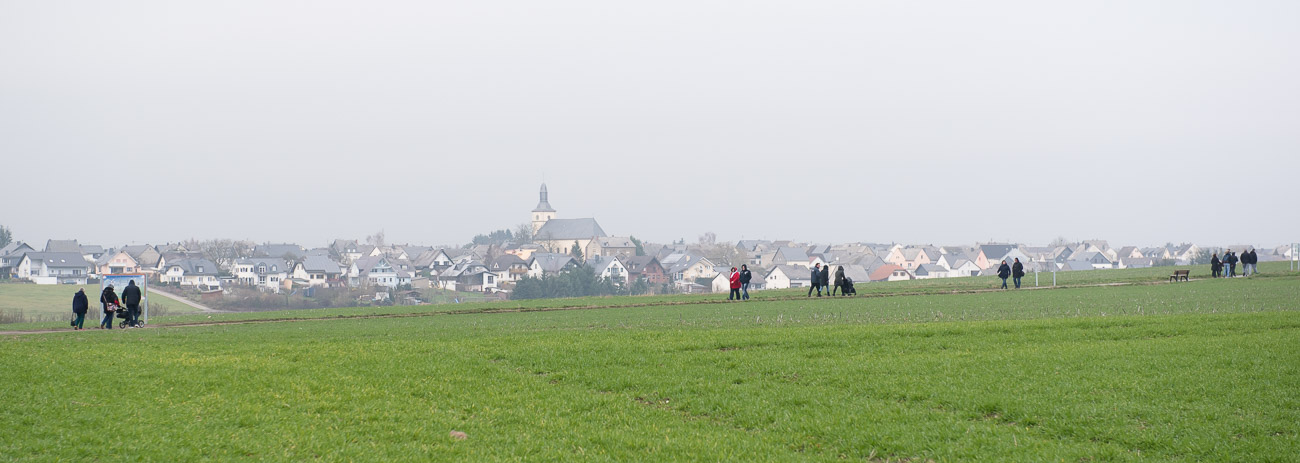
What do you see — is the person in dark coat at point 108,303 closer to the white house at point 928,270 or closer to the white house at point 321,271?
the white house at point 321,271

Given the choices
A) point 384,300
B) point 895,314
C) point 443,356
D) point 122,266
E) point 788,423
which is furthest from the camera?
point 122,266

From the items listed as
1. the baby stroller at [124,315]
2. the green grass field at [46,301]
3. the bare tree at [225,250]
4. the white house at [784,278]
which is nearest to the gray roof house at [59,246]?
the bare tree at [225,250]

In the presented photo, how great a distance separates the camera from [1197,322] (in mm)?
23891

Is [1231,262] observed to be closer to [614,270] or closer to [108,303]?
[108,303]

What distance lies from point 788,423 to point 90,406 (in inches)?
419

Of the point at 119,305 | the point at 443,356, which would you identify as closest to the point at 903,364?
the point at 443,356

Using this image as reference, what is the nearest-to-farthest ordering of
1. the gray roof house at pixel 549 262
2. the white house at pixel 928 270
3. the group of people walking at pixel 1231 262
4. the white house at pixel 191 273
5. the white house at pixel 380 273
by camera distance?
the group of people walking at pixel 1231 262 < the white house at pixel 191 273 < the white house at pixel 380 273 < the gray roof house at pixel 549 262 < the white house at pixel 928 270

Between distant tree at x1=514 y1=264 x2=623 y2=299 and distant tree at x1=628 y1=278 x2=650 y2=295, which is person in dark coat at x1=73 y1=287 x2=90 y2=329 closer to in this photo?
distant tree at x1=514 y1=264 x2=623 y2=299

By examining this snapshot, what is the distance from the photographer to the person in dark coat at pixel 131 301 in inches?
1346

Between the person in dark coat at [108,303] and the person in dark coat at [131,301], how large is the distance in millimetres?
373

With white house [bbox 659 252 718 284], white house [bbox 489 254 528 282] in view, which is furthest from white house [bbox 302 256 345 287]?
white house [bbox 659 252 718 284]

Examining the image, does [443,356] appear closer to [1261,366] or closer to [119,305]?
[1261,366]

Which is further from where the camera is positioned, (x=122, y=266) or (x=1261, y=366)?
(x=122, y=266)

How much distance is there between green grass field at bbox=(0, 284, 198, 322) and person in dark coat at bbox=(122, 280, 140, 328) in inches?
2132
